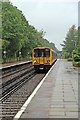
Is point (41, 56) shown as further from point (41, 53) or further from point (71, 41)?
point (71, 41)

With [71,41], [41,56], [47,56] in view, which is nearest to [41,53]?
[41,56]

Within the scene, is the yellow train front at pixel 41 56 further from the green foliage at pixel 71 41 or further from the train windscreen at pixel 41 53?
the green foliage at pixel 71 41

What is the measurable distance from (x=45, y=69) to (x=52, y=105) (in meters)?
27.4

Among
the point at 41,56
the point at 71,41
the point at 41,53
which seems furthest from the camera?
the point at 71,41

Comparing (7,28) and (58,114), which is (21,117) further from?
(7,28)

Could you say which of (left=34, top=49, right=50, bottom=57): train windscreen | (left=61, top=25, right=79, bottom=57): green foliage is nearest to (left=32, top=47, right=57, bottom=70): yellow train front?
(left=34, top=49, right=50, bottom=57): train windscreen

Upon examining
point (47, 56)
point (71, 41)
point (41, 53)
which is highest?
point (71, 41)

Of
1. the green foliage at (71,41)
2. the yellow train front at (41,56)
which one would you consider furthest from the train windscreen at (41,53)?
the green foliage at (71,41)

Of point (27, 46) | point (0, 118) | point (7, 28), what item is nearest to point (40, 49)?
point (7, 28)

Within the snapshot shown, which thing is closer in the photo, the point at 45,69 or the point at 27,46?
the point at 45,69

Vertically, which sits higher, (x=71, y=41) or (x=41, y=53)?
(x=71, y=41)

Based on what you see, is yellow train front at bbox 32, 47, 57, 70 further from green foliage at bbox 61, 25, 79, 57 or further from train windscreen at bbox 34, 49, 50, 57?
green foliage at bbox 61, 25, 79, 57

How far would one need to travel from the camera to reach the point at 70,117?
29.8ft

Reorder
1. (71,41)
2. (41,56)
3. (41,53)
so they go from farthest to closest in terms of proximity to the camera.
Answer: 1. (71,41)
2. (41,53)
3. (41,56)
